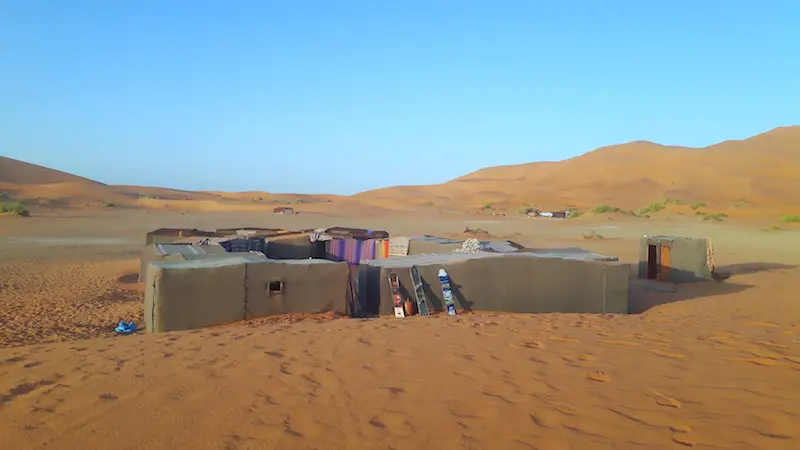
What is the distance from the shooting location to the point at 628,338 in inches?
286

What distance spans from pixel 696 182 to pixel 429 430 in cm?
8680

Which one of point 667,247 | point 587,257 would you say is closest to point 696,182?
point 667,247

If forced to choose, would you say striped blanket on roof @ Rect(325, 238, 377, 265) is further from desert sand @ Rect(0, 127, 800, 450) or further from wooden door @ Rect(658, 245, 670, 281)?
wooden door @ Rect(658, 245, 670, 281)

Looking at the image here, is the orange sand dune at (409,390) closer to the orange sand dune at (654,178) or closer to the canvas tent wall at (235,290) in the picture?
the canvas tent wall at (235,290)

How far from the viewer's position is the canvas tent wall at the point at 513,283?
10766 millimetres

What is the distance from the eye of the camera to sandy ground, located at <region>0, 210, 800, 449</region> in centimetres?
408

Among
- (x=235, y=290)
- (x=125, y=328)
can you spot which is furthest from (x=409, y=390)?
(x=125, y=328)

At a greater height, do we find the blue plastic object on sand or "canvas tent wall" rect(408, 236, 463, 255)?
"canvas tent wall" rect(408, 236, 463, 255)

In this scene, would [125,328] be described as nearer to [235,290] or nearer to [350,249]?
[235,290]

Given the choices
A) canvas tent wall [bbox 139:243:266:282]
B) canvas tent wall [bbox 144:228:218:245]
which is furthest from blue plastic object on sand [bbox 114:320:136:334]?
canvas tent wall [bbox 144:228:218:245]

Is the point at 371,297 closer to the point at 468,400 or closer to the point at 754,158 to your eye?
the point at 468,400

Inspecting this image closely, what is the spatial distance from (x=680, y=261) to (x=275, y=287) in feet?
38.1

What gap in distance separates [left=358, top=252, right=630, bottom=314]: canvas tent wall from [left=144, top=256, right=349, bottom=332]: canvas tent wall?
744mm

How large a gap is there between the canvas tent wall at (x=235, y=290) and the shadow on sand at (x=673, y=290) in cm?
626
